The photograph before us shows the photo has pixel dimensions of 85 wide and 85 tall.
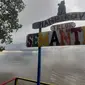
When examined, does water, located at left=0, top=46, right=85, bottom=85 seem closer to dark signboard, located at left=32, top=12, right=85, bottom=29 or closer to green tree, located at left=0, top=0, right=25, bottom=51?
green tree, located at left=0, top=0, right=25, bottom=51

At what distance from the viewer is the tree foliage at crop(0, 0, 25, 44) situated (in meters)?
8.01

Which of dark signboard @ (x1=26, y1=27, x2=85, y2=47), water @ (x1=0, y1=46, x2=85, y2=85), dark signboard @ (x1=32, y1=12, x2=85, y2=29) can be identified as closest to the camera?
dark signboard @ (x1=26, y1=27, x2=85, y2=47)

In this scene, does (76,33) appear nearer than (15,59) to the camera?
Yes

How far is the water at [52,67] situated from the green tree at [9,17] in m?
0.72

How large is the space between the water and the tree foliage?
0.72 meters

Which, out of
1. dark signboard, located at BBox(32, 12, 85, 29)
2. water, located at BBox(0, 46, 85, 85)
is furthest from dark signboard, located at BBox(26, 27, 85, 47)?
water, located at BBox(0, 46, 85, 85)

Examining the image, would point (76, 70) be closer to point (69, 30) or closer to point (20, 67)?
point (20, 67)

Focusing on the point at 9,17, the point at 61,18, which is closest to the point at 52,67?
the point at 9,17

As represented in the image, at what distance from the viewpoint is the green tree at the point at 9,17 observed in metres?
8.01

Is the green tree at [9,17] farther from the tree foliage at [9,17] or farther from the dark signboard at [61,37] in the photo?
the dark signboard at [61,37]

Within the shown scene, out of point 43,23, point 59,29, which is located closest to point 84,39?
point 59,29

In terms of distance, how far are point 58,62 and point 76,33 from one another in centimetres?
417

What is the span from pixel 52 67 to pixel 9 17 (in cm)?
232

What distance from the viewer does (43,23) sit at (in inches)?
122
